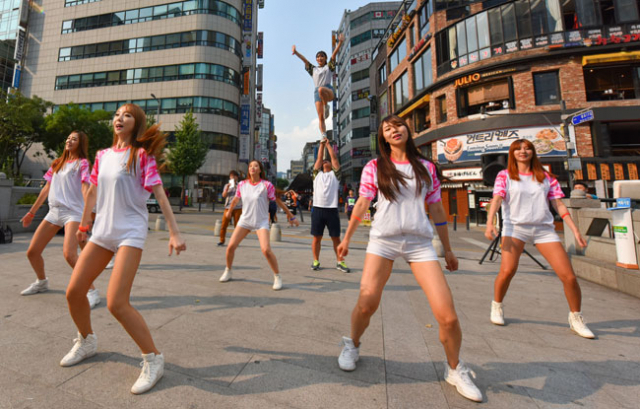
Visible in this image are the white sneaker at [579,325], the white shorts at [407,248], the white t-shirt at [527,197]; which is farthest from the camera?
the white t-shirt at [527,197]

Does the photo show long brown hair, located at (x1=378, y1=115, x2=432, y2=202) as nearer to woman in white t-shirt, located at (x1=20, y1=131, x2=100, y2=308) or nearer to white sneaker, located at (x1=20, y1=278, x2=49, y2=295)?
woman in white t-shirt, located at (x1=20, y1=131, x2=100, y2=308)

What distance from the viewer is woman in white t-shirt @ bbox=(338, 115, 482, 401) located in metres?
1.87

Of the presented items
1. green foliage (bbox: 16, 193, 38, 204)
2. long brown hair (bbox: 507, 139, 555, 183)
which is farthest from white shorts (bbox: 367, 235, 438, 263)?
green foliage (bbox: 16, 193, 38, 204)

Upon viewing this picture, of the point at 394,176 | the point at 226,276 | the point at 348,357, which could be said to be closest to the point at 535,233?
the point at 394,176

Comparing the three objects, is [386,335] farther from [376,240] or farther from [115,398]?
[115,398]

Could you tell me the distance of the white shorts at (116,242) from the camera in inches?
75.3

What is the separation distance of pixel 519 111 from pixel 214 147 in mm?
30366

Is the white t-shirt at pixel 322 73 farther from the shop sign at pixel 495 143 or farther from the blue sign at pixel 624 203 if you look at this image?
the shop sign at pixel 495 143

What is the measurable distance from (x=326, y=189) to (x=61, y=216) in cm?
390

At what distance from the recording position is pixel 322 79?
432 cm

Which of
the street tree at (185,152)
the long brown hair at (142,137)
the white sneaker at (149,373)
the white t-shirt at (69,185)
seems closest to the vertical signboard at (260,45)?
the street tree at (185,152)

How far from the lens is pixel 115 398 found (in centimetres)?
174

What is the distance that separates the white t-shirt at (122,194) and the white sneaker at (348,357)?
5.74 feet

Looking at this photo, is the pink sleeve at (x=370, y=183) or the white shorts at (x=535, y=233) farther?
the white shorts at (x=535, y=233)
